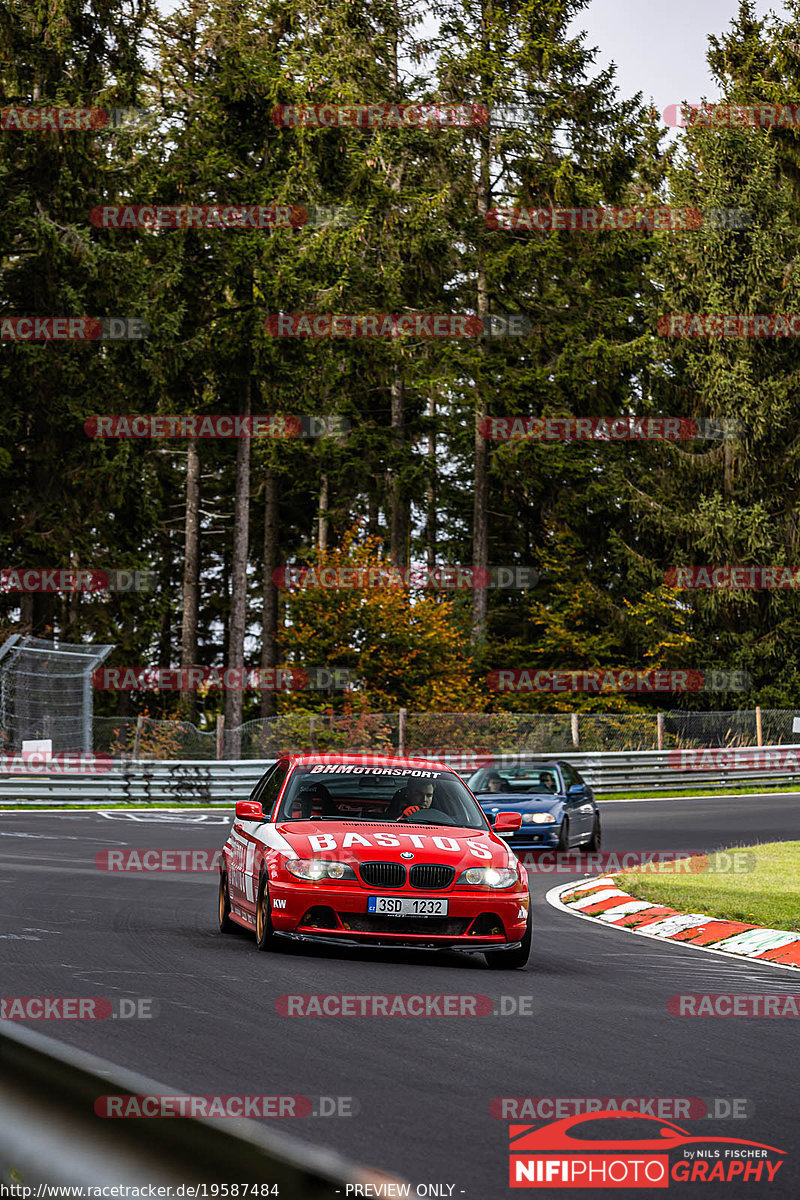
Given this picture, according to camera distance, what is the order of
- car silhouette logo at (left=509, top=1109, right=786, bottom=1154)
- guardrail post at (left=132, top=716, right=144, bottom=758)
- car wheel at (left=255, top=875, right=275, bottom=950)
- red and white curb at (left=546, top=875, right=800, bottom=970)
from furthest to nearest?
guardrail post at (left=132, top=716, right=144, bottom=758) → red and white curb at (left=546, top=875, right=800, bottom=970) → car wheel at (left=255, top=875, right=275, bottom=950) → car silhouette logo at (left=509, top=1109, right=786, bottom=1154)

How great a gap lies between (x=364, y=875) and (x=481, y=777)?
436 inches

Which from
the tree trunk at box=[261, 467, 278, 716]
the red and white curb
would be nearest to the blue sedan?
the red and white curb

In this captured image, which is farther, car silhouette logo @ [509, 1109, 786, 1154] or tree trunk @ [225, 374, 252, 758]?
tree trunk @ [225, 374, 252, 758]

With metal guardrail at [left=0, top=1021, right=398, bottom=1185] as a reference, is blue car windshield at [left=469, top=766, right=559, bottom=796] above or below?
below

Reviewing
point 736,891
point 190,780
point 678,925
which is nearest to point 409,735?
point 190,780

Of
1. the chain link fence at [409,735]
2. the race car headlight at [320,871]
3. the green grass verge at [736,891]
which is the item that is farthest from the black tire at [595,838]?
the chain link fence at [409,735]

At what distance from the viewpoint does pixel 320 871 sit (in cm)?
990

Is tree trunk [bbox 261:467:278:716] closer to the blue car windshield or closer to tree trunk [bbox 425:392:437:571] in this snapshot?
tree trunk [bbox 425:392:437:571]

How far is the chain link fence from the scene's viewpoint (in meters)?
31.7

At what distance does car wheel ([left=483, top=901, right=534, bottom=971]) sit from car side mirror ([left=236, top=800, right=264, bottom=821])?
1916 millimetres

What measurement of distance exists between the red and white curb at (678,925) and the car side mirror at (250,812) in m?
3.75

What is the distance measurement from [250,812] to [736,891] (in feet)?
20.1

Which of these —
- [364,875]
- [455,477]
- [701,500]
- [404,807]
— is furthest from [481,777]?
[455,477]

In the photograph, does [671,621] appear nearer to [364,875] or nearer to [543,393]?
[543,393]
